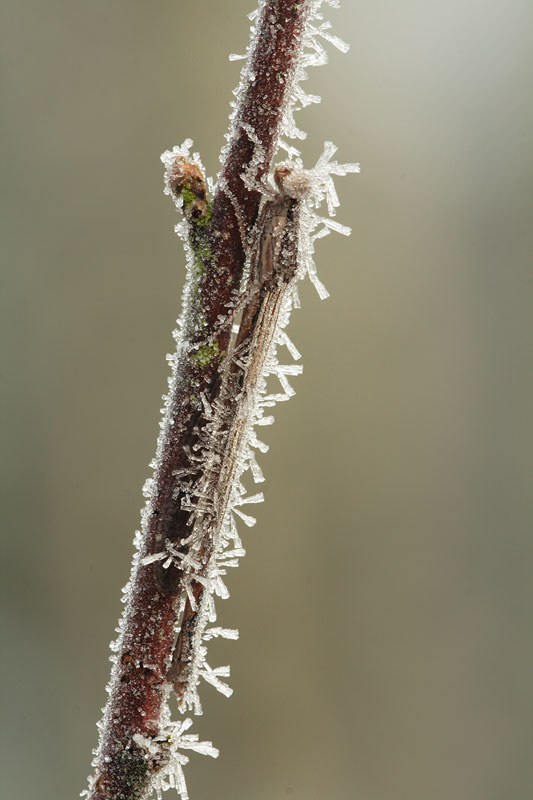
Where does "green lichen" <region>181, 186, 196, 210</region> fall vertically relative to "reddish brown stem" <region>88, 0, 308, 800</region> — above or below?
above

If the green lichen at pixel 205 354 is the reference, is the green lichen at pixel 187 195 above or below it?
above

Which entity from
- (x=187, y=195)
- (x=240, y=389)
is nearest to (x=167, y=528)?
(x=240, y=389)

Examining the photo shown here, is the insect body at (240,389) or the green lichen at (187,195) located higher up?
the green lichen at (187,195)

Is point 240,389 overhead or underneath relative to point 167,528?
overhead

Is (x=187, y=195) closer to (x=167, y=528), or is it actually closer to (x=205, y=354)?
(x=205, y=354)

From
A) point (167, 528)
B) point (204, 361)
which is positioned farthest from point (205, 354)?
point (167, 528)

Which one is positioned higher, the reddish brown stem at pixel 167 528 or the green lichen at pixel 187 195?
the green lichen at pixel 187 195
